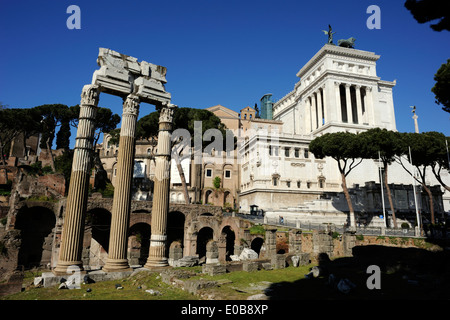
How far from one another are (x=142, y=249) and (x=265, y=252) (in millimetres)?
11493

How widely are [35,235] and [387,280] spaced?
2563 centimetres

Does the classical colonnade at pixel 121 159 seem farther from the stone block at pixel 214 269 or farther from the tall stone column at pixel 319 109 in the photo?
the tall stone column at pixel 319 109

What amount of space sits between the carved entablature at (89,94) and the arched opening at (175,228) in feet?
58.9

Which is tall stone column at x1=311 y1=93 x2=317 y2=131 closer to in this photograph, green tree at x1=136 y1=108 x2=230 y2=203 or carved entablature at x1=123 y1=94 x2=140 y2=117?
green tree at x1=136 y1=108 x2=230 y2=203

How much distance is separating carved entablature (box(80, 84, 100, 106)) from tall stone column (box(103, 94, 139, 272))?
45.0 inches

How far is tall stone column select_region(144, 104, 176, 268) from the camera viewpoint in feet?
38.3

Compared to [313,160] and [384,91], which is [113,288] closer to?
[313,160]

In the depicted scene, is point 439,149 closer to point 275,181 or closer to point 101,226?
point 275,181

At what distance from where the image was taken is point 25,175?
90.1ft

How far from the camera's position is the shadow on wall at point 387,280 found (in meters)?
7.70

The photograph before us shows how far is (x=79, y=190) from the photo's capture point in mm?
10516

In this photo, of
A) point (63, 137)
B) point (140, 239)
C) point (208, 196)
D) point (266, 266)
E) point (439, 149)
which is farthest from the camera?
point (63, 137)

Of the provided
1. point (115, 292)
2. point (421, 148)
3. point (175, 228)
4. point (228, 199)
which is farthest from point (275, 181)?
point (115, 292)
